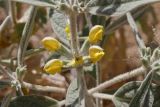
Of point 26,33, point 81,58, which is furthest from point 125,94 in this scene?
point 26,33

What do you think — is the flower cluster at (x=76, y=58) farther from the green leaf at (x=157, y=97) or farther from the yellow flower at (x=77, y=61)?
the green leaf at (x=157, y=97)

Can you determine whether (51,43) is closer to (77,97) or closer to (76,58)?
(76,58)

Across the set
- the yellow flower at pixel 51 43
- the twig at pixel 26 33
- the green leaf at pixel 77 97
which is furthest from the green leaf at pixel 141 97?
the twig at pixel 26 33

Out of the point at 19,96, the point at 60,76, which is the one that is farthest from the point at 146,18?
the point at 19,96

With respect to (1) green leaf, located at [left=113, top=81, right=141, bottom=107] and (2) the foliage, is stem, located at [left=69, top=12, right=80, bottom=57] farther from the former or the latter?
(1) green leaf, located at [left=113, top=81, right=141, bottom=107]

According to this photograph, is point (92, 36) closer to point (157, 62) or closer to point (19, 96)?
point (157, 62)

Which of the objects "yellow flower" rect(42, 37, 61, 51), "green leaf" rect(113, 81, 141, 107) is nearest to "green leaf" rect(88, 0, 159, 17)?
"yellow flower" rect(42, 37, 61, 51)
